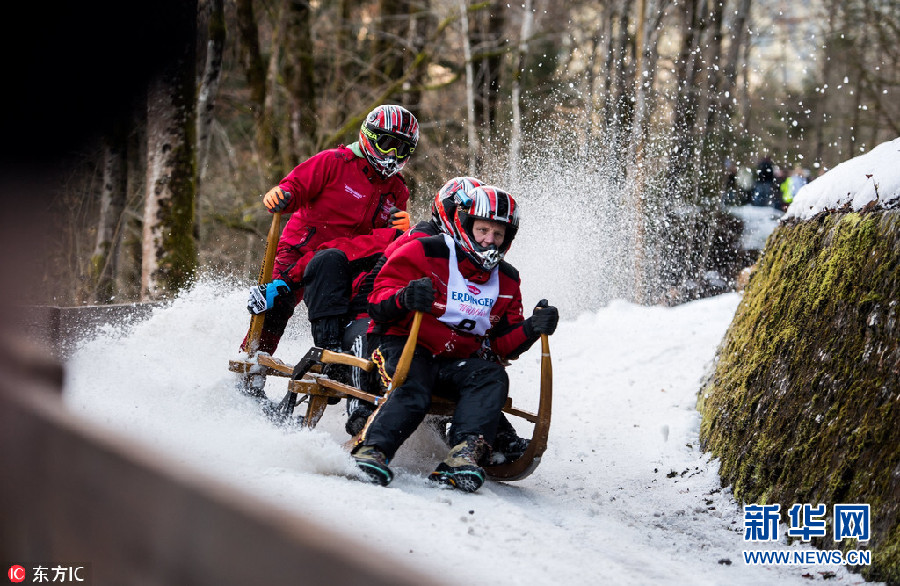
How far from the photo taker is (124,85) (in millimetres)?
2219

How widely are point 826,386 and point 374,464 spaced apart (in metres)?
2.41

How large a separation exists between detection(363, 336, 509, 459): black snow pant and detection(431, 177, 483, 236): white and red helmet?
0.79 m

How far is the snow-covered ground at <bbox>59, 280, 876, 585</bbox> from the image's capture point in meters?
3.66

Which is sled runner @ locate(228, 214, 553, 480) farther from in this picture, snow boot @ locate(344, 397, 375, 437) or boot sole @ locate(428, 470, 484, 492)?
boot sole @ locate(428, 470, 484, 492)

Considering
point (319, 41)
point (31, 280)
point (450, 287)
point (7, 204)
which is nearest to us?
point (7, 204)

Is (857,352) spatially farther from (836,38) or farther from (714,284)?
(836,38)

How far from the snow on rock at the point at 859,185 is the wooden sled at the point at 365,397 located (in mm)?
2087

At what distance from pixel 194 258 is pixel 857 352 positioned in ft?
34.3

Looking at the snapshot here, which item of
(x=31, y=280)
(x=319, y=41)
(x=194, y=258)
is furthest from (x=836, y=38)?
(x=31, y=280)

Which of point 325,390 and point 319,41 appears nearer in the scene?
point 325,390

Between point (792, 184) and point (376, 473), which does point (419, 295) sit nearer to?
point (376, 473)

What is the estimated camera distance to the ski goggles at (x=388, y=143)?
22.1 ft

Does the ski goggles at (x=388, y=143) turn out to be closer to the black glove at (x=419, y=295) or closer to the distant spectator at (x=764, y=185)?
the black glove at (x=419, y=295)

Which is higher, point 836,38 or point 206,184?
point 836,38
